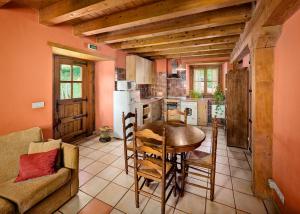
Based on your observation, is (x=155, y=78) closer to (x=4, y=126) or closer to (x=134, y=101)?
(x=134, y=101)

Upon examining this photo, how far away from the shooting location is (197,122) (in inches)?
221

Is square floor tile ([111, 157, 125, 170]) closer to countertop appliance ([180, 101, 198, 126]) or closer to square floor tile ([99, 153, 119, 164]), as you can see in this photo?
square floor tile ([99, 153, 119, 164])

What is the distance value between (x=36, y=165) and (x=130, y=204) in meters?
1.17

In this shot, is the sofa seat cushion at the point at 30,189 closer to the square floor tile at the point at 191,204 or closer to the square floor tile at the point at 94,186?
the square floor tile at the point at 94,186

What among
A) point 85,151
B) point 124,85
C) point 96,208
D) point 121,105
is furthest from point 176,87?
point 96,208

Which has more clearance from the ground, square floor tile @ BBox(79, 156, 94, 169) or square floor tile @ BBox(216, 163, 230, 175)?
square floor tile @ BBox(79, 156, 94, 169)

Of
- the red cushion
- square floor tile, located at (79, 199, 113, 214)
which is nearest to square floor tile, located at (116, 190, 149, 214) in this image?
square floor tile, located at (79, 199, 113, 214)

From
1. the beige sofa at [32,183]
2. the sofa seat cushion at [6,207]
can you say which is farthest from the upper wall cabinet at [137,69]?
the sofa seat cushion at [6,207]

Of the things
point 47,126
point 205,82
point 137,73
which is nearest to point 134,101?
point 137,73

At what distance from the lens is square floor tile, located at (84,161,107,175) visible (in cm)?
265

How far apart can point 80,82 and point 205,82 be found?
4.49 metres

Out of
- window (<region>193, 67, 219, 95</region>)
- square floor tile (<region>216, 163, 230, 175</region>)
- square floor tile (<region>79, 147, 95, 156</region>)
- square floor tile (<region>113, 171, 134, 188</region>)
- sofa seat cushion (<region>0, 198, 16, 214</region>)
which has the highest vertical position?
window (<region>193, 67, 219, 95</region>)

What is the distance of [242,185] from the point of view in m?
2.30

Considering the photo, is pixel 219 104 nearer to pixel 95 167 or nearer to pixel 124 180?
pixel 124 180
